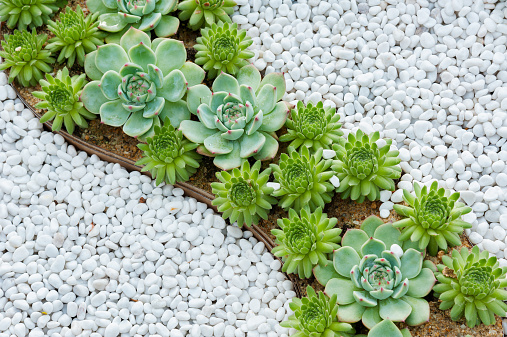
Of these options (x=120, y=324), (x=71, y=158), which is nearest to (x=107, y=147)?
(x=71, y=158)

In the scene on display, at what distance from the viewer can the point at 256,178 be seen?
2.11m

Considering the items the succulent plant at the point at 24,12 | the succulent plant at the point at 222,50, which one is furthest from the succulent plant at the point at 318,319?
the succulent plant at the point at 24,12

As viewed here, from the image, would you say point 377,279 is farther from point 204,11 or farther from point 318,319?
point 204,11

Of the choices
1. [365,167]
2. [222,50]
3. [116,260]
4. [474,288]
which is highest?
[222,50]

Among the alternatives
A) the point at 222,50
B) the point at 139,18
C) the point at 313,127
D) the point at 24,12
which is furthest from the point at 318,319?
the point at 24,12

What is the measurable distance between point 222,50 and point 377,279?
1197mm

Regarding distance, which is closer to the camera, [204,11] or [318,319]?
[318,319]

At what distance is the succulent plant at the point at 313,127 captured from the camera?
2.18 metres

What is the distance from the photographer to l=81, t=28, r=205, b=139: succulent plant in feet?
7.48

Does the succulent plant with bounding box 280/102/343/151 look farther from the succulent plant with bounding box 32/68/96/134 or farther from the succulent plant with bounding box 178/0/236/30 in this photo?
the succulent plant with bounding box 32/68/96/134

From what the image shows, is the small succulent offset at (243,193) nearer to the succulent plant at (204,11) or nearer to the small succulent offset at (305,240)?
the small succulent offset at (305,240)

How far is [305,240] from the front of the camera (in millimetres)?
1972

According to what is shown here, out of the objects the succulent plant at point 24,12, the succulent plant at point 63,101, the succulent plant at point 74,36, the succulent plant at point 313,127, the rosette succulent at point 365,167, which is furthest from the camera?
the succulent plant at point 24,12

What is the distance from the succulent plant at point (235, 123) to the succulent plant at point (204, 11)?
40 cm
